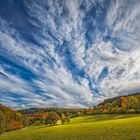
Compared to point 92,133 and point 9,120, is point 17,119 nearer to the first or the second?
point 9,120

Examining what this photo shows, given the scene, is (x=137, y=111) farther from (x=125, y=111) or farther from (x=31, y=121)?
(x=31, y=121)

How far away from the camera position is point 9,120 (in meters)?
146

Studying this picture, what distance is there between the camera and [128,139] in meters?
29.4

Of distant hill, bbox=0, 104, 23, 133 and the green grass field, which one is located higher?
distant hill, bbox=0, 104, 23, 133

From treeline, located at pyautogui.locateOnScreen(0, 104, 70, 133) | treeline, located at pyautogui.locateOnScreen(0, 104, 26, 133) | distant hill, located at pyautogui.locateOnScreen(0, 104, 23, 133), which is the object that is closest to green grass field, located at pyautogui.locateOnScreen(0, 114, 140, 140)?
treeline, located at pyautogui.locateOnScreen(0, 104, 70, 133)

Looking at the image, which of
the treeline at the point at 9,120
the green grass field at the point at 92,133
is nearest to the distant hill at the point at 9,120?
the treeline at the point at 9,120

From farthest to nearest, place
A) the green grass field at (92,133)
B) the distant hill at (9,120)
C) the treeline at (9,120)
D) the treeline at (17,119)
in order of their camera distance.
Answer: the treeline at (17,119) → the treeline at (9,120) → the distant hill at (9,120) → the green grass field at (92,133)

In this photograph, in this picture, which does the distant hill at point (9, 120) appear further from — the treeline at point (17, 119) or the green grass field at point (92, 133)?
the green grass field at point (92, 133)

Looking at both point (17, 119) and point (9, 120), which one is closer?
point (9, 120)

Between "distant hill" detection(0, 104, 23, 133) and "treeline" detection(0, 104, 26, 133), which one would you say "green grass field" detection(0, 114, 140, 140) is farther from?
"treeline" detection(0, 104, 26, 133)

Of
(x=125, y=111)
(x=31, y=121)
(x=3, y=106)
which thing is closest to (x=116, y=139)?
(x=125, y=111)

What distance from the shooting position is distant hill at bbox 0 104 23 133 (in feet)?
437

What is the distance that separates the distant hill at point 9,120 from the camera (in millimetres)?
133200

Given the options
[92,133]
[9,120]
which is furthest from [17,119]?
[92,133]
